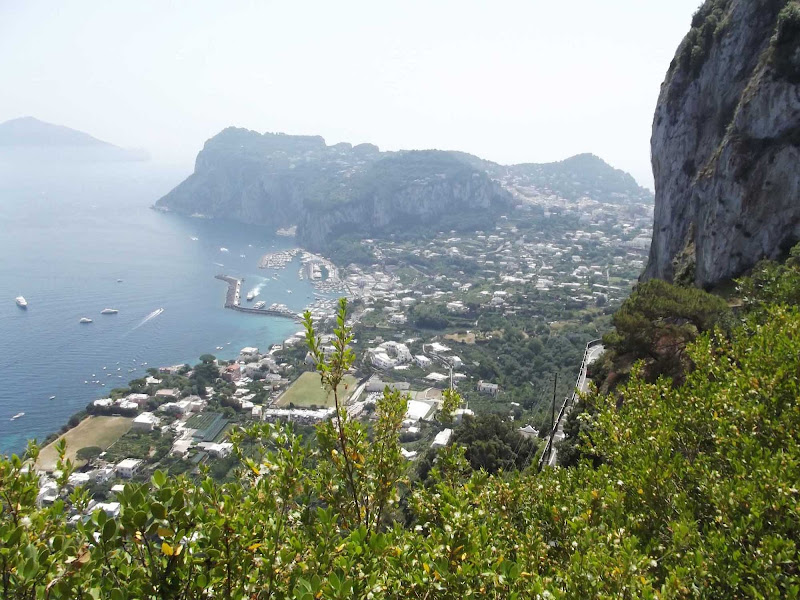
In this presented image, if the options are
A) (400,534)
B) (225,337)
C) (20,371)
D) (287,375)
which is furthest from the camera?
(225,337)

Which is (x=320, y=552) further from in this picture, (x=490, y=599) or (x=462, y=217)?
(x=462, y=217)

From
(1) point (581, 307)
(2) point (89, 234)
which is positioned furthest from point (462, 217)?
(2) point (89, 234)

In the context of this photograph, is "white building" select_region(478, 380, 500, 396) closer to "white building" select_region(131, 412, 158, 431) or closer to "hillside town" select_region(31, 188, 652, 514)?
"hillside town" select_region(31, 188, 652, 514)

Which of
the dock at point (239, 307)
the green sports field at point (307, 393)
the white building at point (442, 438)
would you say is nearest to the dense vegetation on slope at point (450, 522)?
the white building at point (442, 438)

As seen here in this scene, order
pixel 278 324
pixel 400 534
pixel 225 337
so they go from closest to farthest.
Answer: pixel 400 534 → pixel 225 337 → pixel 278 324

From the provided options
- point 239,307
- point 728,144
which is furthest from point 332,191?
point 728,144

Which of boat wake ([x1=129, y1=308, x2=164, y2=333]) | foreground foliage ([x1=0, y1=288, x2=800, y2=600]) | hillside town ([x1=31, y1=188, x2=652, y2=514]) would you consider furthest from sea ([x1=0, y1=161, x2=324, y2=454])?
foreground foliage ([x1=0, y1=288, x2=800, y2=600])

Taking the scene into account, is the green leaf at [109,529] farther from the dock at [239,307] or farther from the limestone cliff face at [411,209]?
the limestone cliff face at [411,209]
